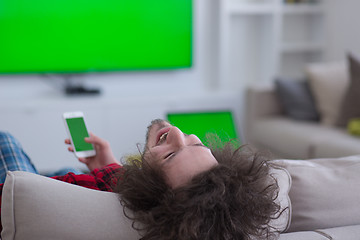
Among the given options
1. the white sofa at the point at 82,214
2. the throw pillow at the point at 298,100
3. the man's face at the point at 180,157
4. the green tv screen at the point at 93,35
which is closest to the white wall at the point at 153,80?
the green tv screen at the point at 93,35

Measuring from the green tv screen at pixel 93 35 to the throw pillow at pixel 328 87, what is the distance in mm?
1161

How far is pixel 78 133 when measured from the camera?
1919 millimetres

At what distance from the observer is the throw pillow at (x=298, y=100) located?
3.77m

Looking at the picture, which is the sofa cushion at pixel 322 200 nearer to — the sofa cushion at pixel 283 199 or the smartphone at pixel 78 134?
the sofa cushion at pixel 283 199

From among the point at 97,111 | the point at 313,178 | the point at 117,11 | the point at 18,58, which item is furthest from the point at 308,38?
the point at 313,178

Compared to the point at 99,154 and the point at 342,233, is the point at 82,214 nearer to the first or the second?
the point at 342,233

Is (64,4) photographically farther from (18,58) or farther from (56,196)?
(56,196)

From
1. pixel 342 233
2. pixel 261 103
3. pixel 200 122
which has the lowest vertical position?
pixel 200 122

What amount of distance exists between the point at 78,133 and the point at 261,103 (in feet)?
7.48

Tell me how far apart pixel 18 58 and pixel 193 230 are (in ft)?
11.1

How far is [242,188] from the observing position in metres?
1.06

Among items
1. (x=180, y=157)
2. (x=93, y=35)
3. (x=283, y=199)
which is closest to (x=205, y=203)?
(x=180, y=157)

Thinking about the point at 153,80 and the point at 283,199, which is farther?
the point at 153,80

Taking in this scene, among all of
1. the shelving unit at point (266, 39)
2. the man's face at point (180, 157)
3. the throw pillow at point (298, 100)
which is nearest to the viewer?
the man's face at point (180, 157)
